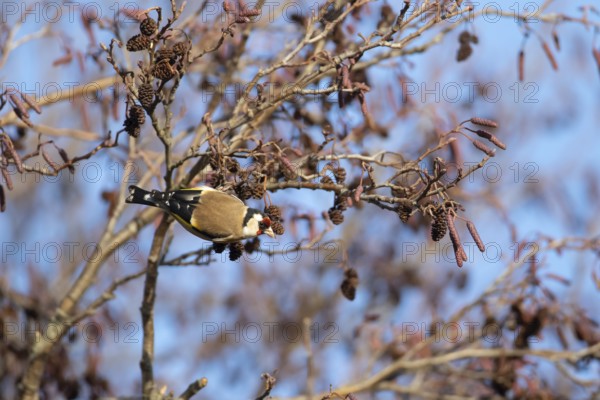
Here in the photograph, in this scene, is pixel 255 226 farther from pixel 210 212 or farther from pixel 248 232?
pixel 210 212

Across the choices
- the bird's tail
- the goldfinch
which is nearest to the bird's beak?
the goldfinch

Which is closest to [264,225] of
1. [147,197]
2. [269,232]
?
[269,232]

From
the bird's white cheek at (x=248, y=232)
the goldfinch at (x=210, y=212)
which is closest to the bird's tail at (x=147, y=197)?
the goldfinch at (x=210, y=212)

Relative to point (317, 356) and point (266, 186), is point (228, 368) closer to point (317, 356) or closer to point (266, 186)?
point (317, 356)

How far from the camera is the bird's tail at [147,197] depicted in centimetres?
431

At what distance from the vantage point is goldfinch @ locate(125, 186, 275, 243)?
4.29 meters

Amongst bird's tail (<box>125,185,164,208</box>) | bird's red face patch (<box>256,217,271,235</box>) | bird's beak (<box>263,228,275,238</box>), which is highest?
bird's tail (<box>125,185,164,208</box>)

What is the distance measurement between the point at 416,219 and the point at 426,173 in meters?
3.06

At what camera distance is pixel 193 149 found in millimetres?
3965

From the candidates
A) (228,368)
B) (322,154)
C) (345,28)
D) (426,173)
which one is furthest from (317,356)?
(426,173)

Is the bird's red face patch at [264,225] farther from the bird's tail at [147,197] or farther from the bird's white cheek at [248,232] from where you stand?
the bird's tail at [147,197]

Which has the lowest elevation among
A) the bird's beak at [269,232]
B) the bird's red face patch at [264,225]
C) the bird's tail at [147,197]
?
the bird's beak at [269,232]

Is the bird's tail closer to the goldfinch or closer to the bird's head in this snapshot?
the goldfinch

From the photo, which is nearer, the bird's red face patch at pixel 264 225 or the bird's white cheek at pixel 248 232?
the bird's red face patch at pixel 264 225
